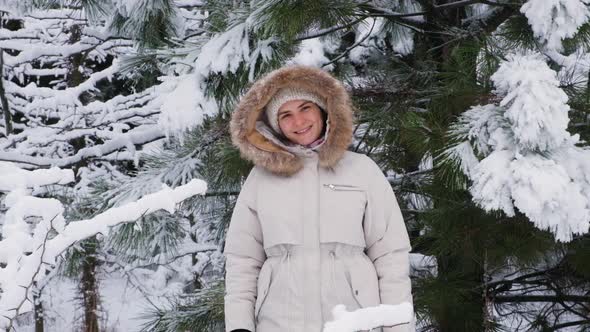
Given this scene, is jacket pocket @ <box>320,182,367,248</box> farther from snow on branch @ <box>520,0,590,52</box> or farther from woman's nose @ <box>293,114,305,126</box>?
snow on branch @ <box>520,0,590,52</box>

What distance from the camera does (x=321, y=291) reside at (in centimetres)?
213

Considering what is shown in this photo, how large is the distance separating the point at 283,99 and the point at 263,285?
627 millimetres

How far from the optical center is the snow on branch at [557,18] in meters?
2.13

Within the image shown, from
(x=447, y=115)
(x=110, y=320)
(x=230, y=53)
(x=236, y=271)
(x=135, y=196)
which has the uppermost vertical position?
(x=230, y=53)

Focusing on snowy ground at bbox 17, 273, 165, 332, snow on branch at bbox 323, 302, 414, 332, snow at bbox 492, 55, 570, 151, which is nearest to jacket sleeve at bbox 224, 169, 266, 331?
snow at bbox 492, 55, 570, 151

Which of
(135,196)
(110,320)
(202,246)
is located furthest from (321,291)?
(110,320)

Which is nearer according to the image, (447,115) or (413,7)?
(447,115)

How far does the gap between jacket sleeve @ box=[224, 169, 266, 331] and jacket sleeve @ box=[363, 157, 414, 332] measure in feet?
1.23

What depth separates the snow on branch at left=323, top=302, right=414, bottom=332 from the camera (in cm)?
62

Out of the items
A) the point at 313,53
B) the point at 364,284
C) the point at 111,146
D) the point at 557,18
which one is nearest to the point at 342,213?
the point at 364,284

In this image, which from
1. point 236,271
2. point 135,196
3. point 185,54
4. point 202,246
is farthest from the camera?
point 202,246

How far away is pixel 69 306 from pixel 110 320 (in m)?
0.95

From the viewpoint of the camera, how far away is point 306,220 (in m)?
2.20

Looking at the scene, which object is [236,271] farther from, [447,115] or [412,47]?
[412,47]
